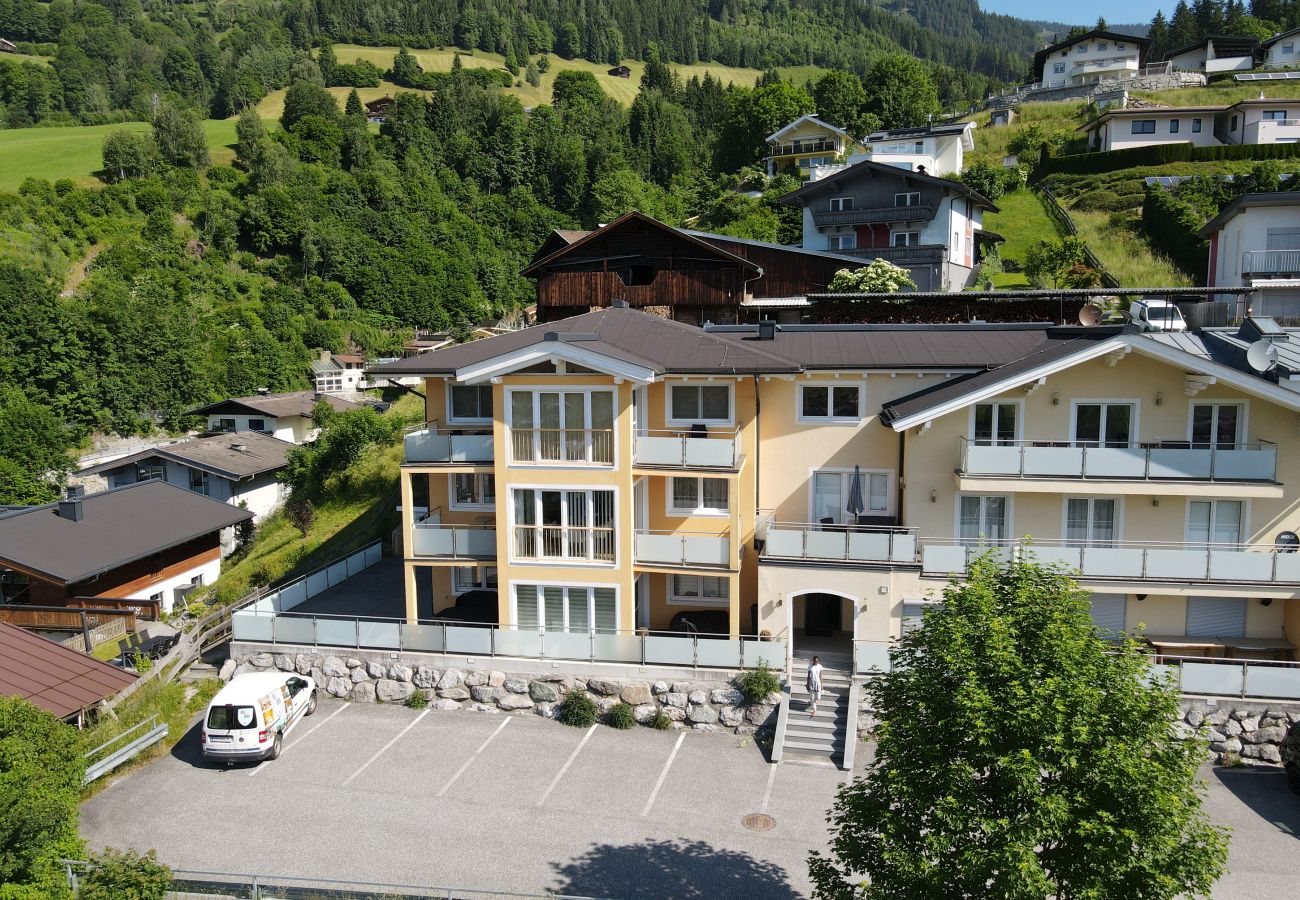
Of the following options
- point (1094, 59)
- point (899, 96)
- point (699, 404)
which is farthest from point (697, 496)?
point (1094, 59)

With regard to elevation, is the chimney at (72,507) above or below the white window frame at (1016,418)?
below

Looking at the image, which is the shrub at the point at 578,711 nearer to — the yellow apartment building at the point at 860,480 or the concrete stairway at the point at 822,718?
the yellow apartment building at the point at 860,480

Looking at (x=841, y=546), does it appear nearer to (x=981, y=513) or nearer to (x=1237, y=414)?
(x=981, y=513)

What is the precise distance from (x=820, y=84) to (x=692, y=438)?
97.0m

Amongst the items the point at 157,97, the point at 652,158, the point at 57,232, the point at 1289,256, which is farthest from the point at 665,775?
the point at 157,97

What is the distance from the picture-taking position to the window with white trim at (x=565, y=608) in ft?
73.3

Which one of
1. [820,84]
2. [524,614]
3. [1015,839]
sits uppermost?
[820,84]

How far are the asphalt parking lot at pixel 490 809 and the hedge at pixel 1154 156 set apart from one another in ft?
233

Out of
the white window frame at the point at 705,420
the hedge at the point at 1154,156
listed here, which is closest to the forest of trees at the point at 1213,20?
the hedge at the point at 1154,156

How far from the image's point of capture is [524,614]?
2272 cm

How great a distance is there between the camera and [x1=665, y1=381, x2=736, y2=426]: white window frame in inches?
901

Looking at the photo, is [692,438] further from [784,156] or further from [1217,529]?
[784,156]

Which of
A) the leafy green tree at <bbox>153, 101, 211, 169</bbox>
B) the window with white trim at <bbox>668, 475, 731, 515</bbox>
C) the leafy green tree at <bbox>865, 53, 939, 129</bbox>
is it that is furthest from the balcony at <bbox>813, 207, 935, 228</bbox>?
the leafy green tree at <bbox>153, 101, 211, 169</bbox>

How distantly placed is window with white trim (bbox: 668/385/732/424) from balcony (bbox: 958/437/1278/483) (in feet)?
19.7
